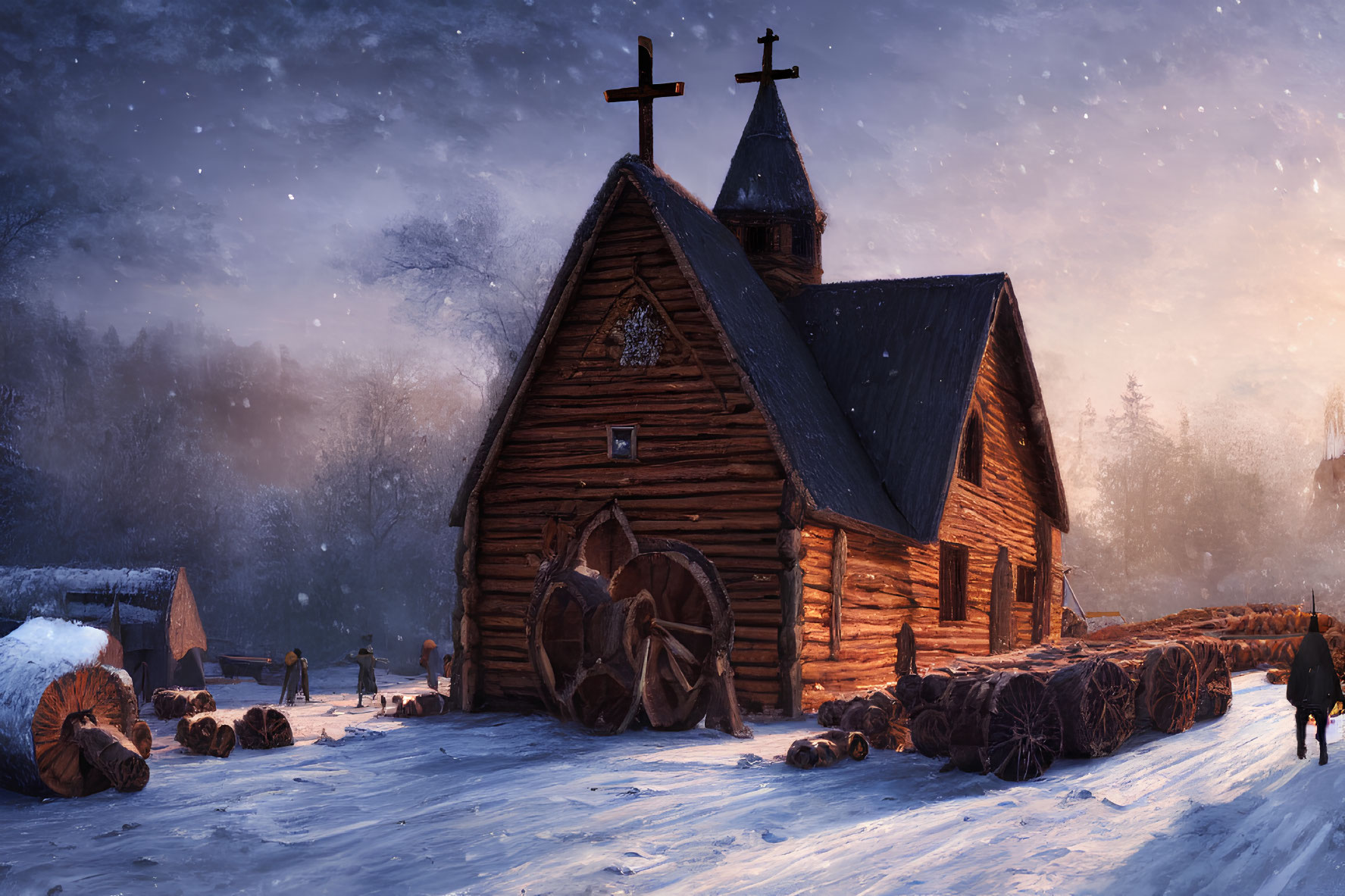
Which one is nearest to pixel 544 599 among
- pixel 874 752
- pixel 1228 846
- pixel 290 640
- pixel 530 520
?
pixel 530 520

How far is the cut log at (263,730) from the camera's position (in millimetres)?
13531

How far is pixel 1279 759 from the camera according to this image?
1084 centimetres

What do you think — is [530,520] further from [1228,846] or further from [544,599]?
[1228,846]

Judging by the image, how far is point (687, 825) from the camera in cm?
834

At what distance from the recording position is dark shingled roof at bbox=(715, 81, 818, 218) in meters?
23.3

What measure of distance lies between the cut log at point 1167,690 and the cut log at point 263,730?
10.9 meters

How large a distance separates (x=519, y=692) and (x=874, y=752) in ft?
20.4

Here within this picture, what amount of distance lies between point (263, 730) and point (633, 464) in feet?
20.8

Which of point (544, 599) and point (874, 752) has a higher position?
point (544, 599)

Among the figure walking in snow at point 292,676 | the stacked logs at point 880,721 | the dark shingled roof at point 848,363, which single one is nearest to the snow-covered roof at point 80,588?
the figure walking in snow at point 292,676

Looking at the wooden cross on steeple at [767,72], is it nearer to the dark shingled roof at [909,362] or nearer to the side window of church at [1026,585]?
the dark shingled roof at [909,362]

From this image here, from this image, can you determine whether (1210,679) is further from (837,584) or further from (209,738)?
(209,738)

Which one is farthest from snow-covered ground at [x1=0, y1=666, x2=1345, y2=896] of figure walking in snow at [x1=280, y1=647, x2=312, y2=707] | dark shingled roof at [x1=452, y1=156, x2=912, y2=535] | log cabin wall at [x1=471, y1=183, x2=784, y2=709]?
figure walking in snow at [x1=280, y1=647, x2=312, y2=707]

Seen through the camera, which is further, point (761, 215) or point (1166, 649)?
point (761, 215)
